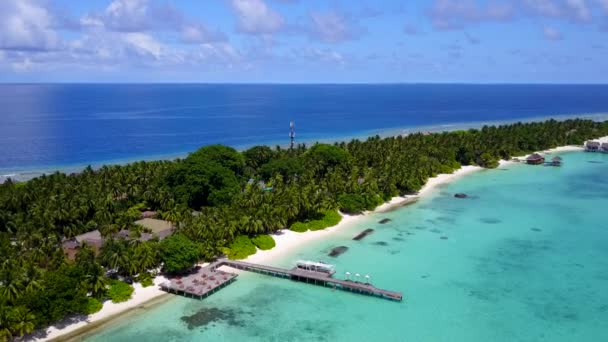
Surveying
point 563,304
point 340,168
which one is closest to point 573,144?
point 340,168

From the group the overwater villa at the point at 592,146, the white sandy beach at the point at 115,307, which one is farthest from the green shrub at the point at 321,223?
the overwater villa at the point at 592,146

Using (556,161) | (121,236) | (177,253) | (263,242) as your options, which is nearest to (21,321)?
(177,253)

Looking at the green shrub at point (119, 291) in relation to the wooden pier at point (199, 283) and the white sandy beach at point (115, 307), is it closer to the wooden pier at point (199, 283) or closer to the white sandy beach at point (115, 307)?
the white sandy beach at point (115, 307)

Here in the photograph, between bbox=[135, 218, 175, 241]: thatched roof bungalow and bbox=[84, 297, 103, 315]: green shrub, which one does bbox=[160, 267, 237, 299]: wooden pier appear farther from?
bbox=[135, 218, 175, 241]: thatched roof bungalow

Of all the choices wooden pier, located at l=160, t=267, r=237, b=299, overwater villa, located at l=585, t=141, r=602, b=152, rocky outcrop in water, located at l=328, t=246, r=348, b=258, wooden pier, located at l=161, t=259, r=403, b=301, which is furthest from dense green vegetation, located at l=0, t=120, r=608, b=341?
overwater villa, located at l=585, t=141, r=602, b=152

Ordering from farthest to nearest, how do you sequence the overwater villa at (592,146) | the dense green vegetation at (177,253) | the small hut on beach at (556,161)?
the overwater villa at (592,146)
the small hut on beach at (556,161)
the dense green vegetation at (177,253)

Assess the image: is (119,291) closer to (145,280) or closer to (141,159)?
(145,280)
